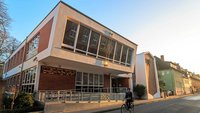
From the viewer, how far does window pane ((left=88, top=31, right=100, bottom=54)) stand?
17.1m

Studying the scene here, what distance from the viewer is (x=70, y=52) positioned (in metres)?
14.7

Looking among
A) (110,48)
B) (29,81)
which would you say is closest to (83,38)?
(110,48)

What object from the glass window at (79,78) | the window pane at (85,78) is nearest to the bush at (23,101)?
the glass window at (79,78)

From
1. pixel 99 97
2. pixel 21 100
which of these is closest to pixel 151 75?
pixel 99 97

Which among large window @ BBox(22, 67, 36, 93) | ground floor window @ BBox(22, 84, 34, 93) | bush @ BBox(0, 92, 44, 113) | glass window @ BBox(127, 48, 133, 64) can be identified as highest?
glass window @ BBox(127, 48, 133, 64)

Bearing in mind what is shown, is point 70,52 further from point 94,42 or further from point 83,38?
point 94,42

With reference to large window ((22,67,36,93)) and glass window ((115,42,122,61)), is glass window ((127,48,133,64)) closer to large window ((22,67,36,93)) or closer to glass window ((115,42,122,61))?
glass window ((115,42,122,61))

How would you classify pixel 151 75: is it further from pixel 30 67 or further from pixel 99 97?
pixel 30 67

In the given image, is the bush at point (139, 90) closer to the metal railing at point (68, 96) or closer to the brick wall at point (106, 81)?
the brick wall at point (106, 81)

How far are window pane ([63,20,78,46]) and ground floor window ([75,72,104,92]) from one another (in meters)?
4.88

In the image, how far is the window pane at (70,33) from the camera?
579 inches

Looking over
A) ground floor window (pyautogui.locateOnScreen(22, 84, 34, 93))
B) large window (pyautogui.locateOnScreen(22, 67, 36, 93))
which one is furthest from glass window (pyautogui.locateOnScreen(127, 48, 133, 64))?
ground floor window (pyautogui.locateOnScreen(22, 84, 34, 93))

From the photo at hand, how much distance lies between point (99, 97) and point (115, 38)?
7.52 metres

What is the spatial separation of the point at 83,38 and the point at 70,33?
1651mm
